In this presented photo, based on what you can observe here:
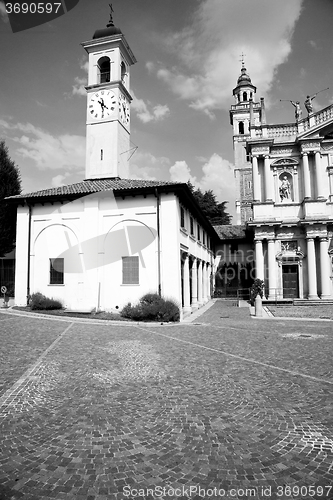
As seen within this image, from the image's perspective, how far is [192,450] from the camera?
3.55 meters

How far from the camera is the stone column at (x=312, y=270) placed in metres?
26.2

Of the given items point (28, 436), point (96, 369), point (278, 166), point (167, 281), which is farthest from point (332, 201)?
point (28, 436)

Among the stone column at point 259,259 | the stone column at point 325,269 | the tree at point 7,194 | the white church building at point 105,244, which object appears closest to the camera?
the white church building at point 105,244

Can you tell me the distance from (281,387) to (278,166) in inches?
1043

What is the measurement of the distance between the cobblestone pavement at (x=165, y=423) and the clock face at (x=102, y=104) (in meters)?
20.5

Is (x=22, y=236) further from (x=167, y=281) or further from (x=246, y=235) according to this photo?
(x=246, y=235)

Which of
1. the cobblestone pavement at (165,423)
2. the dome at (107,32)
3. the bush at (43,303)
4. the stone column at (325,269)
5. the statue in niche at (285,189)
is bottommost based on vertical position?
the cobblestone pavement at (165,423)

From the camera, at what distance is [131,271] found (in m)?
17.4

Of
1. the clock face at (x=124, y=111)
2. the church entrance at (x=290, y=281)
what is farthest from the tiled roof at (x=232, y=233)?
the clock face at (x=124, y=111)

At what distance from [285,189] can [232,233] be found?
37.9ft

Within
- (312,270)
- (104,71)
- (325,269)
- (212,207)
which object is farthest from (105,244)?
(212,207)

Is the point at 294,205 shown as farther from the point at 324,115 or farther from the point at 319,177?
the point at 324,115

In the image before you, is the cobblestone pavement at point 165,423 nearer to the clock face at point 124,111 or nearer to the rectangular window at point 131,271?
the rectangular window at point 131,271

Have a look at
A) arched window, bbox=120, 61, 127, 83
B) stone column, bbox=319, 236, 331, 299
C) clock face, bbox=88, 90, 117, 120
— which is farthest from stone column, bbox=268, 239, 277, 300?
arched window, bbox=120, 61, 127, 83
